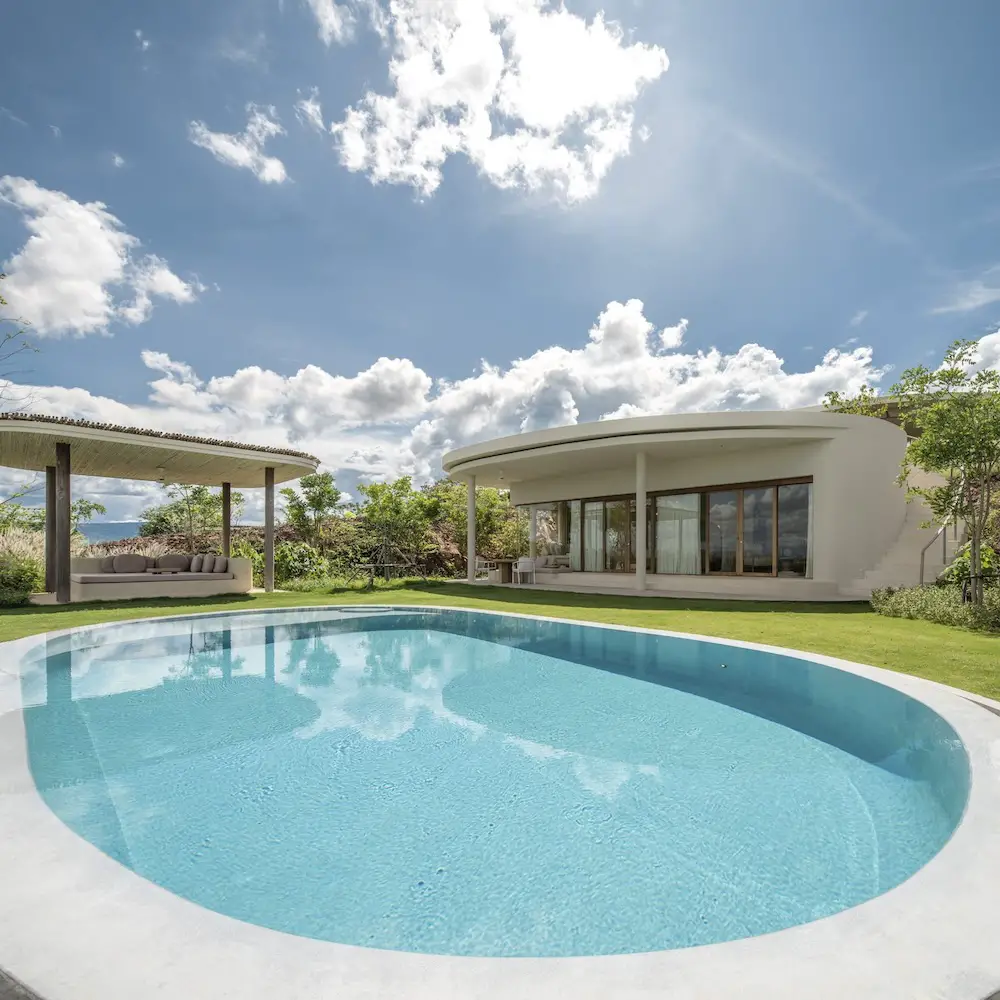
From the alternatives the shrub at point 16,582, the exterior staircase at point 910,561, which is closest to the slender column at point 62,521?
the shrub at point 16,582

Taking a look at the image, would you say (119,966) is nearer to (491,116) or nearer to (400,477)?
(491,116)

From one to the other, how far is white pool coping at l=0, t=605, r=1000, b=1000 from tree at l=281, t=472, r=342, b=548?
1847 centimetres

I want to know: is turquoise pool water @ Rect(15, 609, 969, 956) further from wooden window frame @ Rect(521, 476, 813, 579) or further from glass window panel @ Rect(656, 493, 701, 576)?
glass window panel @ Rect(656, 493, 701, 576)

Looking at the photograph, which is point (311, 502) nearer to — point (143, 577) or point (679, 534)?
point (143, 577)

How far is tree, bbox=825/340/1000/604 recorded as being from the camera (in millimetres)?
9516

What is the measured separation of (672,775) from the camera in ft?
13.5

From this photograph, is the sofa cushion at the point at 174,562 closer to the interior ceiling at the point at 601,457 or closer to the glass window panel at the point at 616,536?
the interior ceiling at the point at 601,457

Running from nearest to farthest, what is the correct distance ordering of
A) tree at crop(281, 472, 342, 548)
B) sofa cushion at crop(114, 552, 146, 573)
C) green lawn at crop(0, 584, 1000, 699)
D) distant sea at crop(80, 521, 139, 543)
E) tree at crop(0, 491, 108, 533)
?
green lawn at crop(0, 584, 1000, 699) → sofa cushion at crop(114, 552, 146, 573) → tree at crop(281, 472, 342, 548) → tree at crop(0, 491, 108, 533) → distant sea at crop(80, 521, 139, 543)

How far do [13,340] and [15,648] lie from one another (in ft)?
14.1

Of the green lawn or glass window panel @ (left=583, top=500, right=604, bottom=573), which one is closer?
the green lawn

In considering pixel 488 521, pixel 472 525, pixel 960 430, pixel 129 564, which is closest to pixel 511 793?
pixel 960 430

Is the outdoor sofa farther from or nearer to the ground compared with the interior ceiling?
nearer to the ground

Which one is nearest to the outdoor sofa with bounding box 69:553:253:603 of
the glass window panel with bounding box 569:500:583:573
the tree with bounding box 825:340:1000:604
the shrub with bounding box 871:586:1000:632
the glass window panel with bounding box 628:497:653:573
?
the glass window panel with bounding box 569:500:583:573

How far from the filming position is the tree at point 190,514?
24.9 meters
